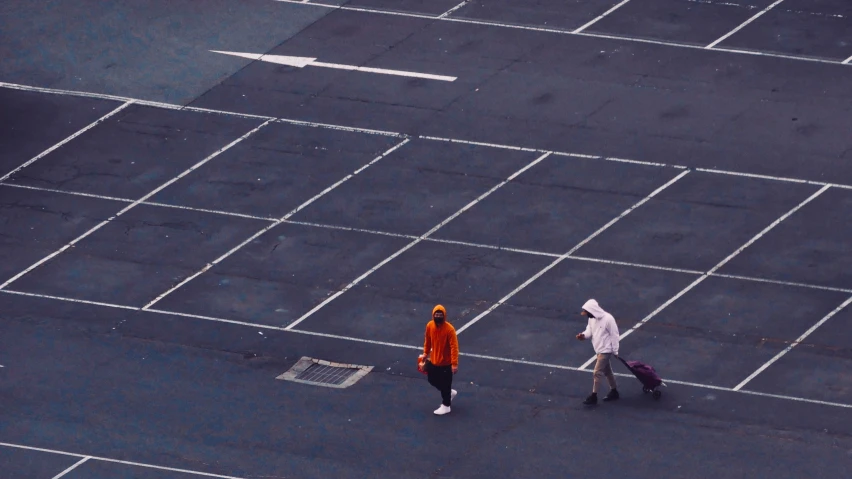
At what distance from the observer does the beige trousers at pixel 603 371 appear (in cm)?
2331

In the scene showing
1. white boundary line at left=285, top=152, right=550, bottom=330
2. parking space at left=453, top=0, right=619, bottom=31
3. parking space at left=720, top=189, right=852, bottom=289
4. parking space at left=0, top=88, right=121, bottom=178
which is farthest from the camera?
parking space at left=453, top=0, right=619, bottom=31

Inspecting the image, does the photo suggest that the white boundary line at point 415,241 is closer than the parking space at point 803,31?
Yes

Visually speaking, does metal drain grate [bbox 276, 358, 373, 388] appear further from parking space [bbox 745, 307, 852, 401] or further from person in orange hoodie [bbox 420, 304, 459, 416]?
parking space [bbox 745, 307, 852, 401]

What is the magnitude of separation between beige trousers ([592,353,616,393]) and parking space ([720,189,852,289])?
4445 mm

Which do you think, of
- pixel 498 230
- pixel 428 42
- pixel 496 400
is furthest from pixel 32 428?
pixel 428 42

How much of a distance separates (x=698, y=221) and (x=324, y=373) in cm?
730

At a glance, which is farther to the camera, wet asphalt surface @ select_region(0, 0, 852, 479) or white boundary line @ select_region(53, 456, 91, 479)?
wet asphalt surface @ select_region(0, 0, 852, 479)

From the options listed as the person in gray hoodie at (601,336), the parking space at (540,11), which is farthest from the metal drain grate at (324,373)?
the parking space at (540,11)

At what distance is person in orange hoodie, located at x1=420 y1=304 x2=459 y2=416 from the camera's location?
2312cm

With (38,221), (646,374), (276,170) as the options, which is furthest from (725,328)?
(38,221)

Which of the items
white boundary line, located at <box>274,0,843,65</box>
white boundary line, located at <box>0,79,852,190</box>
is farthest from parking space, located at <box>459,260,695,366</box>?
white boundary line, located at <box>274,0,843,65</box>

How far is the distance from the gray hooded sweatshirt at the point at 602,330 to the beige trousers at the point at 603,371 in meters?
0.08

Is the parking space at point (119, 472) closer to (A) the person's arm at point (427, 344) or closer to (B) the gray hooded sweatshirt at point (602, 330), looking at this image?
(A) the person's arm at point (427, 344)

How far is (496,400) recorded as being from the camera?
24000mm
